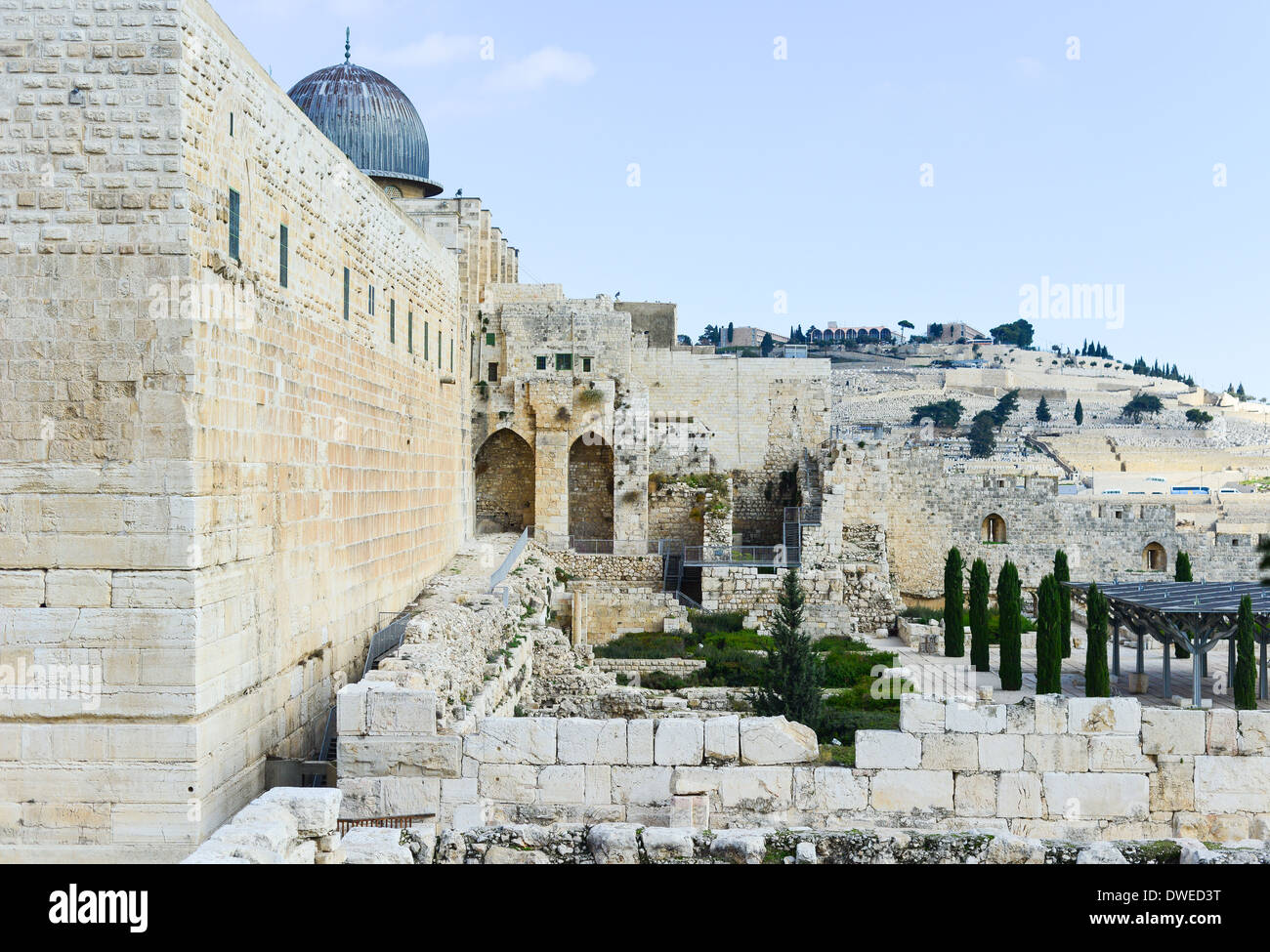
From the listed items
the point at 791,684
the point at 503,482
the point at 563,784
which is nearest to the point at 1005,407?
the point at 503,482

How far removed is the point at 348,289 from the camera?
12477mm

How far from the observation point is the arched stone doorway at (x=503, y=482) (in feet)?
86.9

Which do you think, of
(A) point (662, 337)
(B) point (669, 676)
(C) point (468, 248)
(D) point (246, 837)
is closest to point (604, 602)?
(B) point (669, 676)

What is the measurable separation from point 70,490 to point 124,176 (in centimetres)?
195

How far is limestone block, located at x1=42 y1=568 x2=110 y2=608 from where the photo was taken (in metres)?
7.45

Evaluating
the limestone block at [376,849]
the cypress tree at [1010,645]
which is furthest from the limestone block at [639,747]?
the cypress tree at [1010,645]

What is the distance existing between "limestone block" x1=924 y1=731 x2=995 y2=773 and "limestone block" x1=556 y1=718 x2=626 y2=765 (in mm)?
1827

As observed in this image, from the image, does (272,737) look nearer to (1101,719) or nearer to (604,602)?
(1101,719)

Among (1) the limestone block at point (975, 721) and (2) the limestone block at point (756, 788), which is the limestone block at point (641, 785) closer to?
(2) the limestone block at point (756, 788)

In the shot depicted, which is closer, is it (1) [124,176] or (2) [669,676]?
(1) [124,176]

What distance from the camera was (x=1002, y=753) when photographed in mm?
7395

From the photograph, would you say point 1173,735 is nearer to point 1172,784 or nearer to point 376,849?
point 1172,784

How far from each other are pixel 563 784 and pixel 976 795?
8.17 ft

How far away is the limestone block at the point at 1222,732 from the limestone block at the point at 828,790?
2138mm
